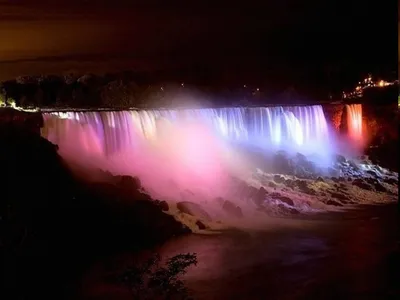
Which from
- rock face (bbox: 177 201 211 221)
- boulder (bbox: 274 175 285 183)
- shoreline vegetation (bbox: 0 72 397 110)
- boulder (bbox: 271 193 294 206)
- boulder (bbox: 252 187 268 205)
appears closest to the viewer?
rock face (bbox: 177 201 211 221)

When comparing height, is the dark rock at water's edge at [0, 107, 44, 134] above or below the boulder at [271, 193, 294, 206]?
above

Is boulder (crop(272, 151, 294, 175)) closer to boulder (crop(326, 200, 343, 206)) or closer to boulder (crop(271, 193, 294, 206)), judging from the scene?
boulder (crop(326, 200, 343, 206))

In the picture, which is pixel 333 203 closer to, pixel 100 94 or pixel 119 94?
pixel 119 94

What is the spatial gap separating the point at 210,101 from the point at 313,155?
1809cm

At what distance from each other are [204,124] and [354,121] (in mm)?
8661

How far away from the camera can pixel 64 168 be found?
Answer: 551 inches

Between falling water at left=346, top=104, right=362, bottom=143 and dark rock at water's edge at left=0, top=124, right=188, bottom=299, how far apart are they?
14.8 metres

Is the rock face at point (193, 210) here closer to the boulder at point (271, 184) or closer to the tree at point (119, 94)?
the boulder at point (271, 184)

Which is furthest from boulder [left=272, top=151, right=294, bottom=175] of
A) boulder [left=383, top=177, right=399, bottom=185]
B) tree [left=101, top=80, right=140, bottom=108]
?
tree [left=101, top=80, right=140, bottom=108]

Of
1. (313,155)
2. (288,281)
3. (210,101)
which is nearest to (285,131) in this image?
(313,155)

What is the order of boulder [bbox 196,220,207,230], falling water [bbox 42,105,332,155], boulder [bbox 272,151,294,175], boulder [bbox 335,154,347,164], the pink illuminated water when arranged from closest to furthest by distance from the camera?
boulder [bbox 196,220,207,230]
the pink illuminated water
falling water [bbox 42,105,332,155]
boulder [bbox 272,151,294,175]
boulder [bbox 335,154,347,164]

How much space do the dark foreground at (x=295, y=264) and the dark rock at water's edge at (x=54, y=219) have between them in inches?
23.3

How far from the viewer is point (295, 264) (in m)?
11.6

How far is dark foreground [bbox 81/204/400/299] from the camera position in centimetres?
1003
